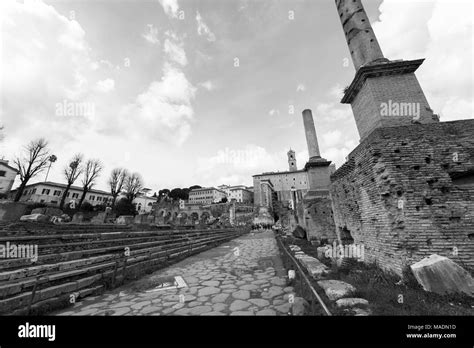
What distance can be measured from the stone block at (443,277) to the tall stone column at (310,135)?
11.0 m

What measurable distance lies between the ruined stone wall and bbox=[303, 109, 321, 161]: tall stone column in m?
9.09

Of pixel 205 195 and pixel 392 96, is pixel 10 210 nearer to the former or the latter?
pixel 392 96

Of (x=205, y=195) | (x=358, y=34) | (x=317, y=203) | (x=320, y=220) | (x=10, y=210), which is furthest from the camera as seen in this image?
(x=205, y=195)

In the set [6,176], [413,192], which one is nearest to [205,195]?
[6,176]

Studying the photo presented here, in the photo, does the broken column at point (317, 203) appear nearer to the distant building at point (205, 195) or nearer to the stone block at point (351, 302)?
the stone block at point (351, 302)

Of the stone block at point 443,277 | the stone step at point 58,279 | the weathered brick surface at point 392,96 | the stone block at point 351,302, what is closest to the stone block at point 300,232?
the weathered brick surface at point 392,96

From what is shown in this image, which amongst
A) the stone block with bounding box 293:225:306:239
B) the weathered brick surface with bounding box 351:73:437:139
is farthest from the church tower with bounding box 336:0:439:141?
the stone block with bounding box 293:225:306:239

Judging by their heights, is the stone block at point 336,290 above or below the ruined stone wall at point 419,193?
below

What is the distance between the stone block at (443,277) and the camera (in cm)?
290

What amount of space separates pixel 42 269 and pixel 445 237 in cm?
→ 794

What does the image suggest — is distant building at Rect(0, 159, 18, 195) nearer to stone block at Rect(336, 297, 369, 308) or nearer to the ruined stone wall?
stone block at Rect(336, 297, 369, 308)

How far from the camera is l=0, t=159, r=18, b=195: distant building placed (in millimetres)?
37812

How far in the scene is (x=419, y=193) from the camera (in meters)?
4.06

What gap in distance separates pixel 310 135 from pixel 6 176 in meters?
60.1
